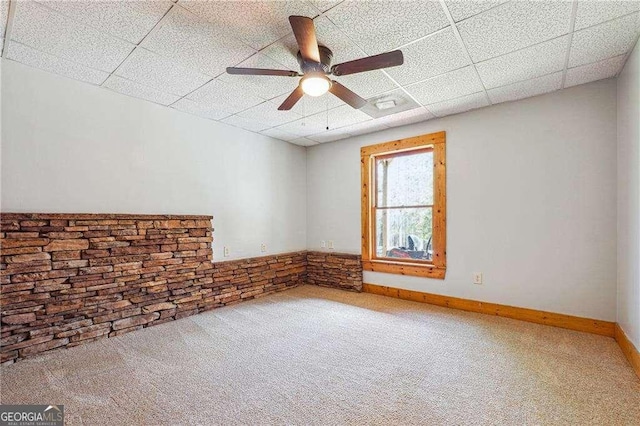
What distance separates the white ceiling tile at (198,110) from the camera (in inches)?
126

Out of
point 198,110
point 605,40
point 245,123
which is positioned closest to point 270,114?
point 245,123

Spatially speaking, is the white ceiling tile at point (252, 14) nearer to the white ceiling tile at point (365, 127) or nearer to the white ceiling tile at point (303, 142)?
the white ceiling tile at point (365, 127)

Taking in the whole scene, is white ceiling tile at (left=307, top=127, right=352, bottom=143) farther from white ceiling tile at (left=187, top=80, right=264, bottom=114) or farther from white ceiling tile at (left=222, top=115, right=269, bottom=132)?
white ceiling tile at (left=187, top=80, right=264, bottom=114)

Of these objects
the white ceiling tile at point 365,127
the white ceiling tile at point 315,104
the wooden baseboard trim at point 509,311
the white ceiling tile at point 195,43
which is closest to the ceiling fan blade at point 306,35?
the white ceiling tile at point 195,43

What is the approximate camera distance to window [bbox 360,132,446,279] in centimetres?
371

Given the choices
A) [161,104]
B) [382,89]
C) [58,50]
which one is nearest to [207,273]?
[161,104]

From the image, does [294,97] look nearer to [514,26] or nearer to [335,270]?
[514,26]

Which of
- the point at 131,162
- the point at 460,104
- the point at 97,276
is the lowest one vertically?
the point at 97,276

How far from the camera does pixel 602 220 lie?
→ 271 centimetres

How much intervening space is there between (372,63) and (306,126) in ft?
7.21

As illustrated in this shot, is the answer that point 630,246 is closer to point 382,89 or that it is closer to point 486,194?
point 486,194

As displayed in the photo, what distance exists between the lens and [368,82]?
2742mm

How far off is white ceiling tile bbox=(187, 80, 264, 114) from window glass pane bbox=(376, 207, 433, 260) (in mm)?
2431

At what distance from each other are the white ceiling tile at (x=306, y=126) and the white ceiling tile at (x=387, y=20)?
64.7 inches
